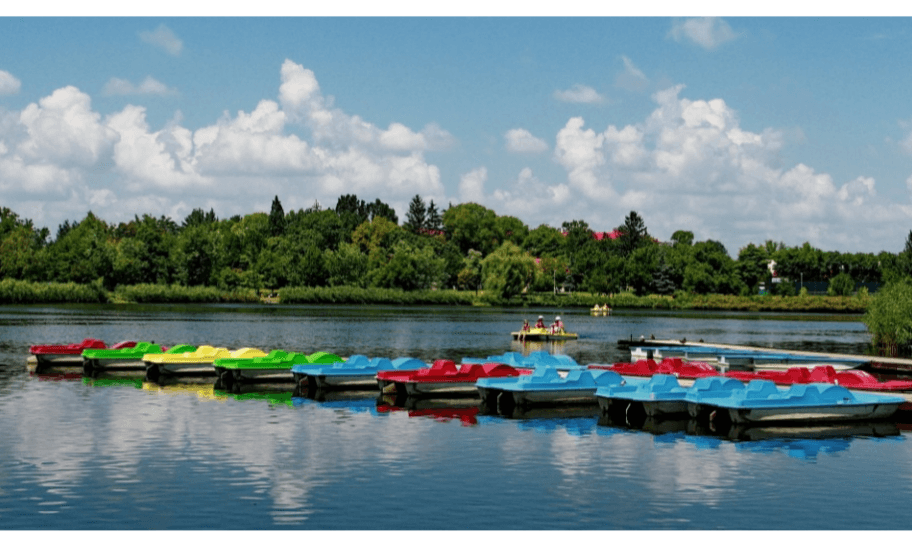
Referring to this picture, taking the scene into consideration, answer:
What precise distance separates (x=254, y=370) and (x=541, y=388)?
1507 cm

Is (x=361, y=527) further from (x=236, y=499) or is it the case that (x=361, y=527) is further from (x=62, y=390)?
(x=62, y=390)

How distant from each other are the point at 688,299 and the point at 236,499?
169667mm

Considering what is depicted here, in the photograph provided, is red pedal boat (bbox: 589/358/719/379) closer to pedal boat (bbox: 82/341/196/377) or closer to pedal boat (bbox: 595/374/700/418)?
pedal boat (bbox: 595/374/700/418)

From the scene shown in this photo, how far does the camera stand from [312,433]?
31.9m

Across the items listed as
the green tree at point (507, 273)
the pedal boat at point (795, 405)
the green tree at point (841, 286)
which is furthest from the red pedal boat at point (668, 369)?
the green tree at point (841, 286)

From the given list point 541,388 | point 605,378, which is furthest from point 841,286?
point 541,388

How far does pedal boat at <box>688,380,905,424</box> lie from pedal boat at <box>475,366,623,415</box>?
556 centimetres

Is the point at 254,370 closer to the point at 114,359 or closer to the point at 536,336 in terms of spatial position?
the point at 114,359

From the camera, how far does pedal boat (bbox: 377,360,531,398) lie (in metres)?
41.1

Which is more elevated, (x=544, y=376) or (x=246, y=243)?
(x=246, y=243)

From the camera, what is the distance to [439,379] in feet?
136

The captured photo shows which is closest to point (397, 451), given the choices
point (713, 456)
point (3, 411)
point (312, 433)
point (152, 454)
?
point (312, 433)

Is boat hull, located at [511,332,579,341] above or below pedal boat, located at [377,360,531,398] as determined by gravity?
above

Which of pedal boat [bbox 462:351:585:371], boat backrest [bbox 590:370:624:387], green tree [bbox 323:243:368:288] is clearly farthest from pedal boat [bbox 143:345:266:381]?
green tree [bbox 323:243:368:288]
